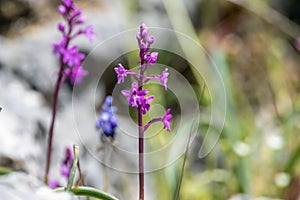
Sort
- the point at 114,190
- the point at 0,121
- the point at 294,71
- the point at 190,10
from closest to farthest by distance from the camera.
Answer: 1. the point at 0,121
2. the point at 114,190
3. the point at 190,10
4. the point at 294,71

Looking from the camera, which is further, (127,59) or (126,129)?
(127,59)

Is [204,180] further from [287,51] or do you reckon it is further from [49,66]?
[287,51]

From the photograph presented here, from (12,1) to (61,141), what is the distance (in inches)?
39.2

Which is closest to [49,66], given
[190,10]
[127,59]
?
[127,59]

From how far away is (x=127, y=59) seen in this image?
10.0 feet

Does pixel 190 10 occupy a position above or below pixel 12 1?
above

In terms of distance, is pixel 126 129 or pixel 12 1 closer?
pixel 126 129

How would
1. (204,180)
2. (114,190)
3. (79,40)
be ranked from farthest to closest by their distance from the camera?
(79,40) → (204,180) → (114,190)

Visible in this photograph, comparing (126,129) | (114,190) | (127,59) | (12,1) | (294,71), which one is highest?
(294,71)

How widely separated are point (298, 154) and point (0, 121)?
1.03 m

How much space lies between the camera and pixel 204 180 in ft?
8.77

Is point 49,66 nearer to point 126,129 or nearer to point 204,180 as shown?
point 126,129

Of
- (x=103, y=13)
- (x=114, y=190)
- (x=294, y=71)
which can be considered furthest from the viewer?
(x=294, y=71)

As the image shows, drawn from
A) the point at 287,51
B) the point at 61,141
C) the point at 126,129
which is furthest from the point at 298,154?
the point at 287,51
